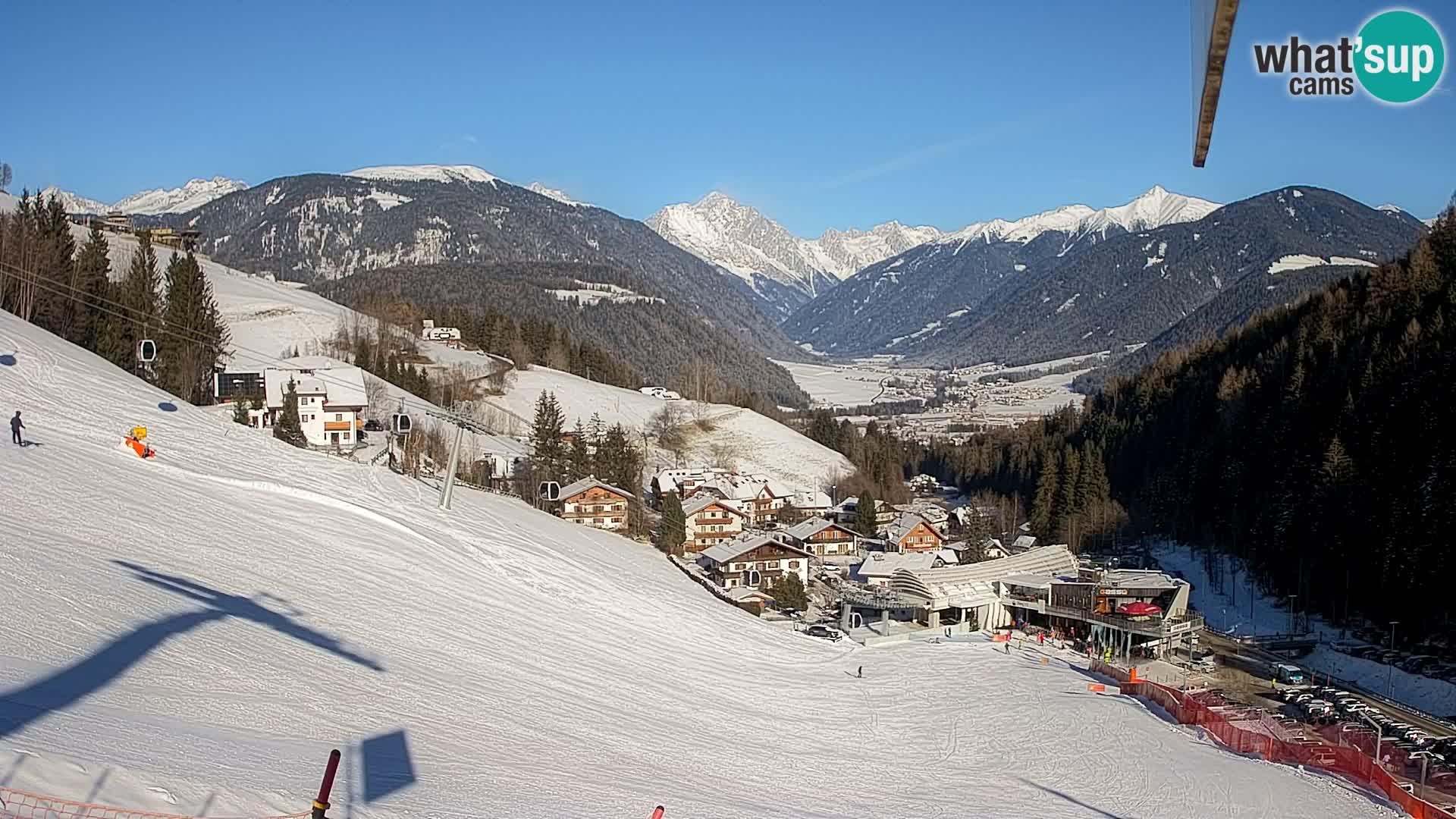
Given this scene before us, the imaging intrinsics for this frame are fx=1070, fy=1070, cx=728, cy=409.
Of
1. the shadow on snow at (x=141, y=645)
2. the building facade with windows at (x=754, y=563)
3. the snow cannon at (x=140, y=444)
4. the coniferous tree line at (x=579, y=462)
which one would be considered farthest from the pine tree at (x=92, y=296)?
the shadow on snow at (x=141, y=645)

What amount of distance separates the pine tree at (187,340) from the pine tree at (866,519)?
118 feet

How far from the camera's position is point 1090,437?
86.0m

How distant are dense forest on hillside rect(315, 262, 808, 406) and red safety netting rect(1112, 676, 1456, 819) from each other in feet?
383

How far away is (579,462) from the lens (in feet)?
200

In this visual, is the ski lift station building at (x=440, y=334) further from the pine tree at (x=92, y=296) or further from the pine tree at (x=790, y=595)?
the pine tree at (x=790, y=595)

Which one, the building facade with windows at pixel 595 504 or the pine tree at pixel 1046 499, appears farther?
the pine tree at pixel 1046 499

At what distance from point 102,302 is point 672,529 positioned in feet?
91.1

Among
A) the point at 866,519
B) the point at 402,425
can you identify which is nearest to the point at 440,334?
the point at 866,519

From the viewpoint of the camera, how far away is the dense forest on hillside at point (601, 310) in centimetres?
15250

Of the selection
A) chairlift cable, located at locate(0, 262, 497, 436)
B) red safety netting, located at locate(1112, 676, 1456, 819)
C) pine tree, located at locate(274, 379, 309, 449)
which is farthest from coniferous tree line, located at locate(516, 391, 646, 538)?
red safety netting, located at locate(1112, 676, 1456, 819)

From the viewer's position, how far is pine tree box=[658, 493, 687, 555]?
50312mm

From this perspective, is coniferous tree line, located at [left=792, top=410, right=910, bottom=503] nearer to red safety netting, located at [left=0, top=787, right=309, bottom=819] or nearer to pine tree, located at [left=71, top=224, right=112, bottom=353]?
pine tree, located at [left=71, top=224, right=112, bottom=353]

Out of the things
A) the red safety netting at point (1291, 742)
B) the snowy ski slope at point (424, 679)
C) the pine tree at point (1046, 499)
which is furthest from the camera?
the pine tree at point (1046, 499)

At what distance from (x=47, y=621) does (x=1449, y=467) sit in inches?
1734
